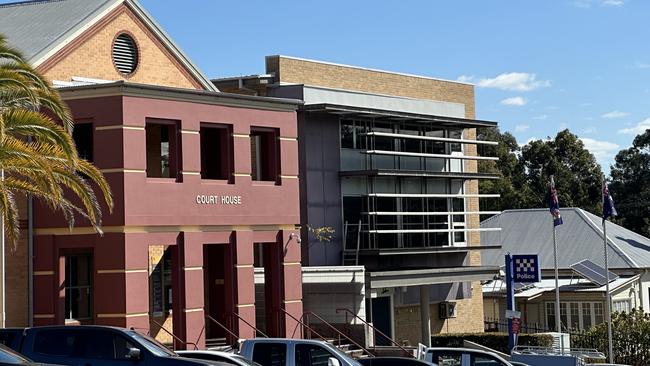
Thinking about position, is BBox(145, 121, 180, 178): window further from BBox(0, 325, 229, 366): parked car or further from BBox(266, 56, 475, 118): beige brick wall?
BBox(0, 325, 229, 366): parked car

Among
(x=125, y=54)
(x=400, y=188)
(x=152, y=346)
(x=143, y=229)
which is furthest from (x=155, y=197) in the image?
(x=400, y=188)

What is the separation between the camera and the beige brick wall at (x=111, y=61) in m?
33.4

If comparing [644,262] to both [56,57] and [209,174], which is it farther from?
[56,57]

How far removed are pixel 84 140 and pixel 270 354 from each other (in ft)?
35.8

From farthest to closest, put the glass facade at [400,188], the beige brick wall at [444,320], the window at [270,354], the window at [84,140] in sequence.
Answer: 1. the beige brick wall at [444,320]
2. the glass facade at [400,188]
3. the window at [84,140]
4. the window at [270,354]

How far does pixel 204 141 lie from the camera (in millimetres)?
35719

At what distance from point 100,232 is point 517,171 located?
70053 mm

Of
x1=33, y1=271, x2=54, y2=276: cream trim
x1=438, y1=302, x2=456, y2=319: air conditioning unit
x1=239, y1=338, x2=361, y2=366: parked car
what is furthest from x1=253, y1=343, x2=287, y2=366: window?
x1=438, y1=302, x2=456, y2=319: air conditioning unit

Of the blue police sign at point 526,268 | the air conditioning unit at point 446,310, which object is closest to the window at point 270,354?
the blue police sign at point 526,268

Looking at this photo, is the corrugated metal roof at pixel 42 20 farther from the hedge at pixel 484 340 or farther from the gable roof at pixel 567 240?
the gable roof at pixel 567 240

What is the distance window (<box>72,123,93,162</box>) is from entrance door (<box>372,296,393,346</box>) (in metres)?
15.3

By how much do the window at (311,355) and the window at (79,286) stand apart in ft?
36.2

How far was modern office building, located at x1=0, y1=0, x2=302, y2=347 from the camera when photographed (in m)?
30.4

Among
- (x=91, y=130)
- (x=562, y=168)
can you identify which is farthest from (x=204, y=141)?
(x=562, y=168)
